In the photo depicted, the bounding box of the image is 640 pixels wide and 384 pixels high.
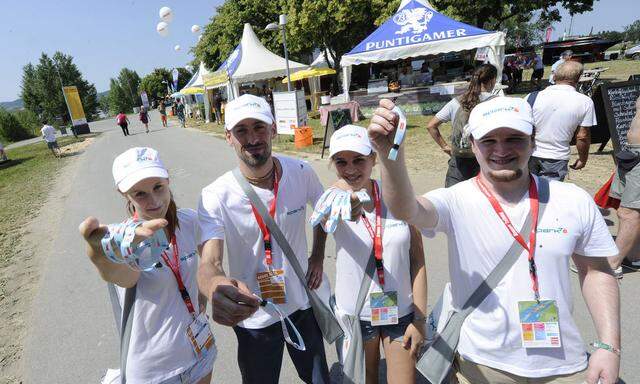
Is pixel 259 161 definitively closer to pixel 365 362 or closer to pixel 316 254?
pixel 316 254

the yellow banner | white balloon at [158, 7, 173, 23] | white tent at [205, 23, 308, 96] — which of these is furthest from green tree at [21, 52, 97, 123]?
white tent at [205, 23, 308, 96]

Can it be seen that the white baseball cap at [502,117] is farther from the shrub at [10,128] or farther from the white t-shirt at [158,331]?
the shrub at [10,128]

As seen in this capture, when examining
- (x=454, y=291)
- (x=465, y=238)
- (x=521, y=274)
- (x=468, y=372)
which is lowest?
(x=468, y=372)

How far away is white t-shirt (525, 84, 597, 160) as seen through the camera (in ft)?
12.4

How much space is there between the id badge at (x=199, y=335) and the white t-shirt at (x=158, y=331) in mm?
25

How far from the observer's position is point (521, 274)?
5.22ft

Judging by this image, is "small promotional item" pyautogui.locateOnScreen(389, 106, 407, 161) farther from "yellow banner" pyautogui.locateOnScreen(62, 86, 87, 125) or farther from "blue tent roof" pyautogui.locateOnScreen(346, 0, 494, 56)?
"yellow banner" pyautogui.locateOnScreen(62, 86, 87, 125)

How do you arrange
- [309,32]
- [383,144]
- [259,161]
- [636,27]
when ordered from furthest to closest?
[636,27] → [309,32] → [259,161] → [383,144]

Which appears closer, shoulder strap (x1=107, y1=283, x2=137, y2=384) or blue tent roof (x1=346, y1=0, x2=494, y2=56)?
shoulder strap (x1=107, y1=283, x2=137, y2=384)

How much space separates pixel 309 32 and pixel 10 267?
68.7 feet

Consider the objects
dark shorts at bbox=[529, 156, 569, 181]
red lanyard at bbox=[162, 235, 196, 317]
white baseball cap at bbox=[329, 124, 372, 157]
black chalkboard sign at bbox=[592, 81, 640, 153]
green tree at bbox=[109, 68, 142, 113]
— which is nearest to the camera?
red lanyard at bbox=[162, 235, 196, 317]

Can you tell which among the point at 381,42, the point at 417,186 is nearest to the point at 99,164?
the point at 381,42

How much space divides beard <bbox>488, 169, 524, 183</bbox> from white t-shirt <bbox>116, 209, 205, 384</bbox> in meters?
1.62

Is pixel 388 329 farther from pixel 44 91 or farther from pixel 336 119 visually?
pixel 44 91
